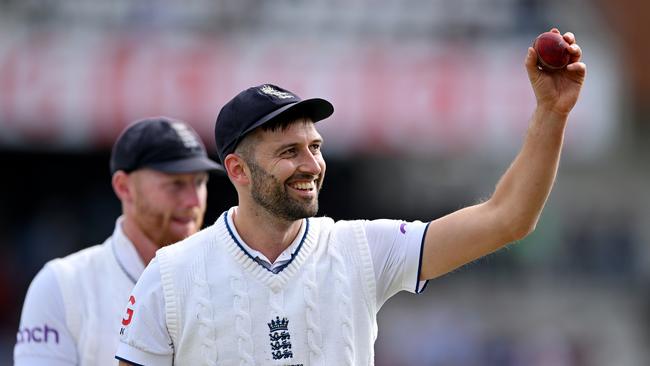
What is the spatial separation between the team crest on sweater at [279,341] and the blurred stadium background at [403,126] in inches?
509

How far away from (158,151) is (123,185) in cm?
25

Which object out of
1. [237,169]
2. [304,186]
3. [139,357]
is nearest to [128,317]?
[139,357]

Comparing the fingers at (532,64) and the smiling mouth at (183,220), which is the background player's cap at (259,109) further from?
the smiling mouth at (183,220)

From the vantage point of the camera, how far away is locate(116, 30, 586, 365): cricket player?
4.48 m

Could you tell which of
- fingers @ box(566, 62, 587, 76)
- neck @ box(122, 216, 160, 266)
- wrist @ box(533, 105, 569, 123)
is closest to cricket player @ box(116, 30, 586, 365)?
wrist @ box(533, 105, 569, 123)

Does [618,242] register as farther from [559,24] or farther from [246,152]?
[246,152]

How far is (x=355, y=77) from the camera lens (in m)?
17.9

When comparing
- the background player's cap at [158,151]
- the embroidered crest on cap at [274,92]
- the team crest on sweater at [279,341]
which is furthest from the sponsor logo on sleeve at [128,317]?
the background player's cap at [158,151]

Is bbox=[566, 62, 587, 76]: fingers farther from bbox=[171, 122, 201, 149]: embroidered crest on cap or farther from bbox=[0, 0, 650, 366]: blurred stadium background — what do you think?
bbox=[0, 0, 650, 366]: blurred stadium background

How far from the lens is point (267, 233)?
4664 mm

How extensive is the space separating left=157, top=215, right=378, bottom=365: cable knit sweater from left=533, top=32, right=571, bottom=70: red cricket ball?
96cm

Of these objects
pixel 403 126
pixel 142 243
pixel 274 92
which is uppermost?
A: pixel 403 126

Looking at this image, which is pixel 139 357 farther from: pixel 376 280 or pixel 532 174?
pixel 532 174

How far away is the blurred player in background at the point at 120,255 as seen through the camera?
5672 millimetres
